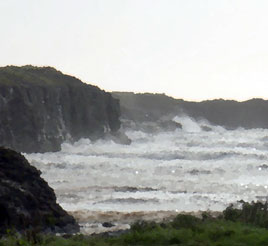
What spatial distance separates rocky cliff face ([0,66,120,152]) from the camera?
236 feet

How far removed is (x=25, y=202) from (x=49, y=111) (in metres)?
63.1

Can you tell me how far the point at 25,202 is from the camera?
2041 centimetres

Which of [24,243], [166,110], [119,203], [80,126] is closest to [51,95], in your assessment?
[80,126]

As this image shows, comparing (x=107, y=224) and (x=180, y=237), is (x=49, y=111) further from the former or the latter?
(x=180, y=237)

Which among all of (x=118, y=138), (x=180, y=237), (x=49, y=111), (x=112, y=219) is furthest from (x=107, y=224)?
(x=118, y=138)

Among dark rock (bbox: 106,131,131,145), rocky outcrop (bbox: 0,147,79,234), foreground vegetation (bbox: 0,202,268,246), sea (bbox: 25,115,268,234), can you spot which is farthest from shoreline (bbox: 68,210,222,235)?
dark rock (bbox: 106,131,131,145)

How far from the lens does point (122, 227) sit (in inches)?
855

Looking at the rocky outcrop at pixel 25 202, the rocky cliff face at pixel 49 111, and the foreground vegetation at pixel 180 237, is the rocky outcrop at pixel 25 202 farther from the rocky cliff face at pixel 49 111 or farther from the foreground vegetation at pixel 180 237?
the rocky cliff face at pixel 49 111

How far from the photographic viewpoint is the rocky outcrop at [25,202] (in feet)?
64.0

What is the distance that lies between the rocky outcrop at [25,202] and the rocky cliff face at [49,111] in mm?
45521

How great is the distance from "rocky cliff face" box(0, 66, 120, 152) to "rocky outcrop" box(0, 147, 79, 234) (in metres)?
45.5

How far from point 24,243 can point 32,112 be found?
61.9 meters

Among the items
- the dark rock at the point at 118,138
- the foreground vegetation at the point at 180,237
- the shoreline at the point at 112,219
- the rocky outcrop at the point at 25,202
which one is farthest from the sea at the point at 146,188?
the dark rock at the point at 118,138

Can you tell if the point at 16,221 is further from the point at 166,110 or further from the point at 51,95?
the point at 166,110
